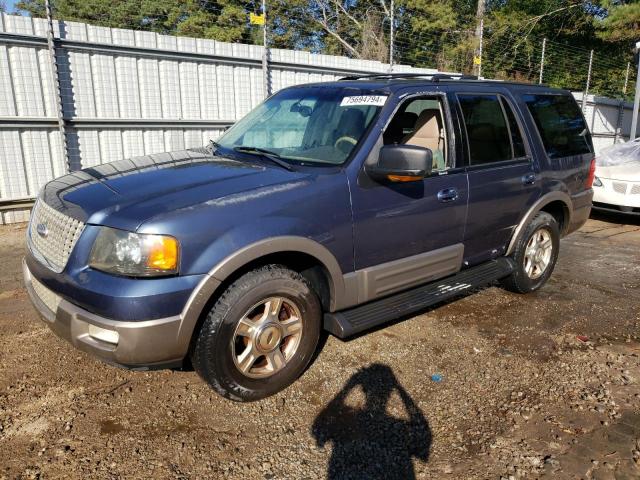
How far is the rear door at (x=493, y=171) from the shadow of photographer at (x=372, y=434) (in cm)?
154

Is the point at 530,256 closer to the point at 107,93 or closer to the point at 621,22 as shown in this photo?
the point at 107,93

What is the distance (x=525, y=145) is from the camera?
14.8ft

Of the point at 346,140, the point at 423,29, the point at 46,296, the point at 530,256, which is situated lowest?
the point at 530,256

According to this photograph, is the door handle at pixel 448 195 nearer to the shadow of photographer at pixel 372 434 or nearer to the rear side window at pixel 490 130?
the rear side window at pixel 490 130

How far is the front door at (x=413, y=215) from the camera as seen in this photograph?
3.35 m

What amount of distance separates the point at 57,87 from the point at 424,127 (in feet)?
18.3

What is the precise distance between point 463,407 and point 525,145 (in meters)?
2.54

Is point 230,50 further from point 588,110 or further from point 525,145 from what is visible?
point 588,110

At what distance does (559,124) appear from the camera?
5000 millimetres

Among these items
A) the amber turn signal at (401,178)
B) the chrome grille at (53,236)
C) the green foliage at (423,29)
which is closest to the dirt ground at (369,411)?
the chrome grille at (53,236)

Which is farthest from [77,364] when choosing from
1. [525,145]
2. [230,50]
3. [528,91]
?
[230,50]

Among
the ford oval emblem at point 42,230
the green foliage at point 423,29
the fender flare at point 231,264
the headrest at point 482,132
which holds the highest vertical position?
the green foliage at point 423,29

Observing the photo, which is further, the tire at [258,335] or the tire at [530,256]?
the tire at [530,256]

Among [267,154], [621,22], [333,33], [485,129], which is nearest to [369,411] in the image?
[267,154]
